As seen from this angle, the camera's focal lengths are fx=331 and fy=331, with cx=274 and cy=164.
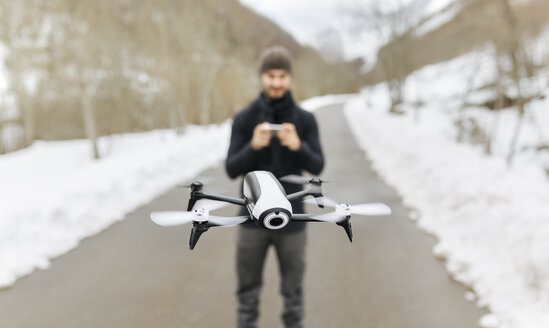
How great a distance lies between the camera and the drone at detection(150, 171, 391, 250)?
0.46 meters

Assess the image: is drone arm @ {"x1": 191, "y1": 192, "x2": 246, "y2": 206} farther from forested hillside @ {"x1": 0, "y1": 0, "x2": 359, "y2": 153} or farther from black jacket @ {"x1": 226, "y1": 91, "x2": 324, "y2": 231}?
forested hillside @ {"x1": 0, "y1": 0, "x2": 359, "y2": 153}

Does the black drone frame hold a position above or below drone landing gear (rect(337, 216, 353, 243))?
above

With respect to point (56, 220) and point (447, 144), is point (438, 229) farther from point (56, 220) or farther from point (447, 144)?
point (56, 220)

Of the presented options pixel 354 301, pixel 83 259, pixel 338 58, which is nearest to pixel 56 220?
pixel 83 259

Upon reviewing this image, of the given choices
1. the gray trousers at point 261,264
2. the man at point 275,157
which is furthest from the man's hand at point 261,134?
the gray trousers at point 261,264

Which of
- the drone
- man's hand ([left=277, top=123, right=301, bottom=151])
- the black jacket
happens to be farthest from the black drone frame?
the black jacket

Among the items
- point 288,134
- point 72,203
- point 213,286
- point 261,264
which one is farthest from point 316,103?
point 288,134

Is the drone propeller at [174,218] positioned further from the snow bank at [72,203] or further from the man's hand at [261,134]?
the snow bank at [72,203]

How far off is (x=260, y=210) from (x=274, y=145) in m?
0.60

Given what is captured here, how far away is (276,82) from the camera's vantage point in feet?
3.44

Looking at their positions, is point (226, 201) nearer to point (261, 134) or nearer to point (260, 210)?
point (260, 210)

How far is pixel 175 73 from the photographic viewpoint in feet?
56.4

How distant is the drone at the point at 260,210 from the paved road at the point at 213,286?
207cm

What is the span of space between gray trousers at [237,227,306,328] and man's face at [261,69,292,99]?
3.17 feet
